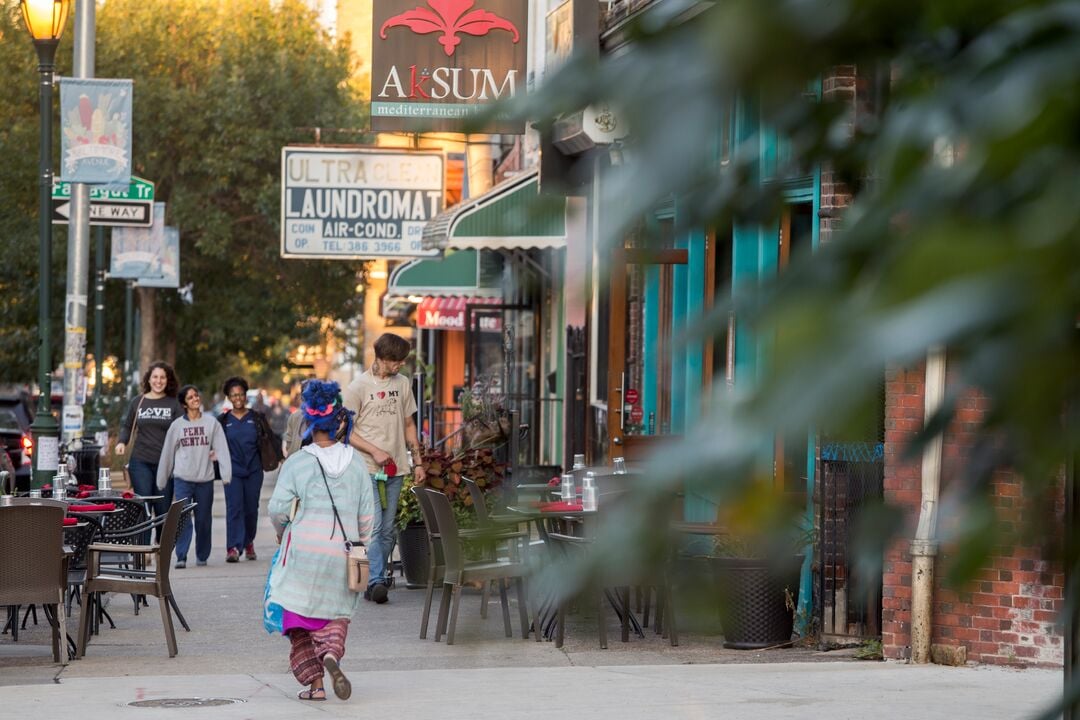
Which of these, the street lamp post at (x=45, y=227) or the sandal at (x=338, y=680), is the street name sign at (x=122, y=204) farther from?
the sandal at (x=338, y=680)

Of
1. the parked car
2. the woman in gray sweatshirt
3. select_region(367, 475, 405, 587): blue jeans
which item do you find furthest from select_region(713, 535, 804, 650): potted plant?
the parked car

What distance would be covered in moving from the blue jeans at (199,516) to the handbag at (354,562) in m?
6.95

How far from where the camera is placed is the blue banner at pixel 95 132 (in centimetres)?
1697

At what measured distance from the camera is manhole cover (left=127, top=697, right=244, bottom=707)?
866cm

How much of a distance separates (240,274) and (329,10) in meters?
13.9

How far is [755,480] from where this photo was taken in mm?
952

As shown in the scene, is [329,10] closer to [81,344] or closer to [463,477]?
[81,344]

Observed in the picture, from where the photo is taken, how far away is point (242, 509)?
17.1 m

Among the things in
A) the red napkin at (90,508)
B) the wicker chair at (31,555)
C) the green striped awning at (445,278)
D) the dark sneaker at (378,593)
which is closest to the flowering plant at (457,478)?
the dark sneaker at (378,593)

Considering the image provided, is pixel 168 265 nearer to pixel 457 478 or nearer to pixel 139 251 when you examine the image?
pixel 139 251

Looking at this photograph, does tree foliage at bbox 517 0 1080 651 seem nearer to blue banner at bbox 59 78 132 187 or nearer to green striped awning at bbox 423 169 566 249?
green striped awning at bbox 423 169 566 249

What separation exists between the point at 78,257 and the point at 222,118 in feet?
70.8

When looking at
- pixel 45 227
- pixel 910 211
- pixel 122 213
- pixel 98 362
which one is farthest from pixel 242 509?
pixel 98 362

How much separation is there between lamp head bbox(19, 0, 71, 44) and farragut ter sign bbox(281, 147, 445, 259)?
3817 millimetres
